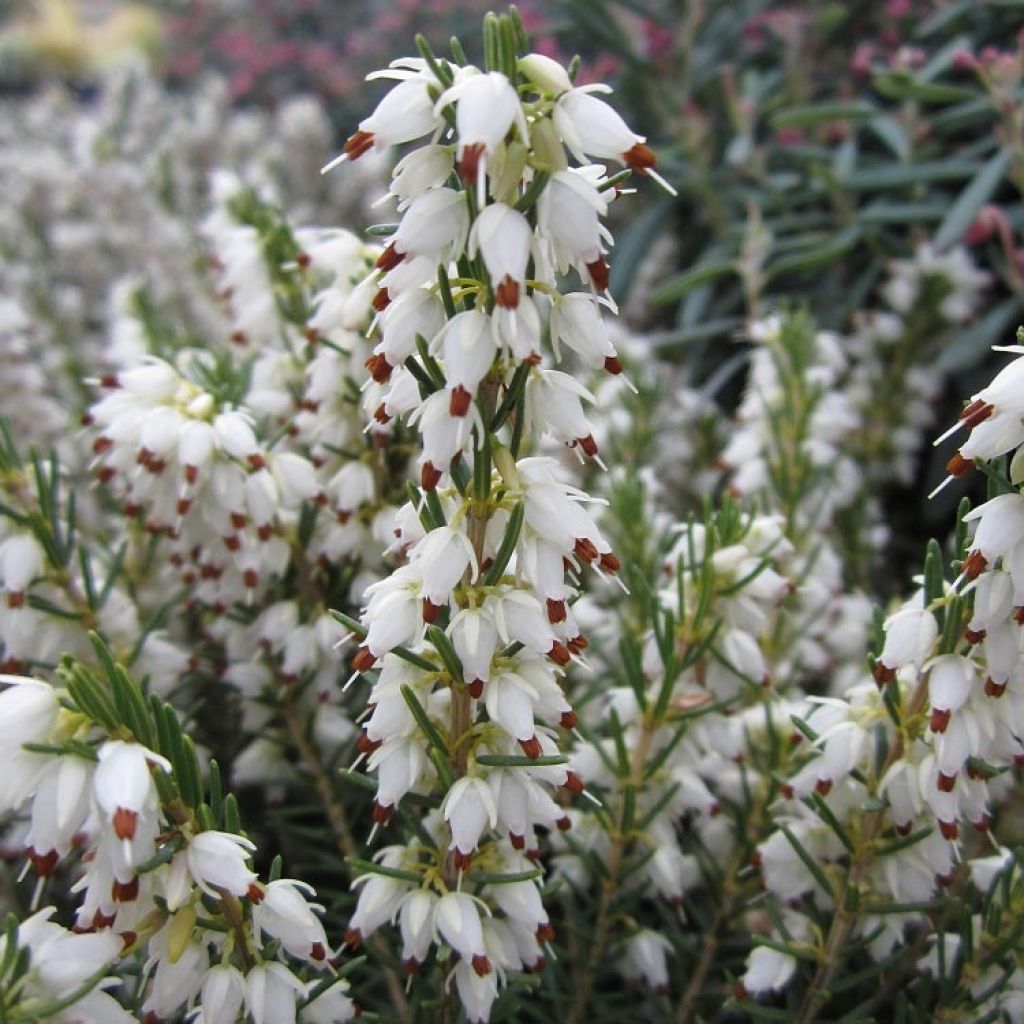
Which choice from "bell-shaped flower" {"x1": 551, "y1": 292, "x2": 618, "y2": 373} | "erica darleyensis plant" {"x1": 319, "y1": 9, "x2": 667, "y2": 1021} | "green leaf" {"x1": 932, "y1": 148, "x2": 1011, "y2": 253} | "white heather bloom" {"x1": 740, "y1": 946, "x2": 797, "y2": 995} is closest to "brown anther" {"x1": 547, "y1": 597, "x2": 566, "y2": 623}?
"erica darleyensis plant" {"x1": 319, "y1": 9, "x2": 667, "y2": 1021}

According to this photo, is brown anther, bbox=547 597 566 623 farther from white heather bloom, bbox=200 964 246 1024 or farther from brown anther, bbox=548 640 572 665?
white heather bloom, bbox=200 964 246 1024

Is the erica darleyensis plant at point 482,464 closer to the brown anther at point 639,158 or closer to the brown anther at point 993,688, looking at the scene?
the brown anther at point 639,158

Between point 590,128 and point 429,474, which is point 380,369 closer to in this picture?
point 429,474

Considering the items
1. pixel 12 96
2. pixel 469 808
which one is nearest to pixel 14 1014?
pixel 469 808

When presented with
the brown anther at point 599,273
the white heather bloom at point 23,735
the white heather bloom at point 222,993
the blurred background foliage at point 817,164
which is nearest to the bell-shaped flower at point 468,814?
the white heather bloom at point 222,993

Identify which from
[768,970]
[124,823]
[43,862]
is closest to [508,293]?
[124,823]

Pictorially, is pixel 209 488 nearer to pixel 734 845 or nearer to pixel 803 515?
pixel 734 845
